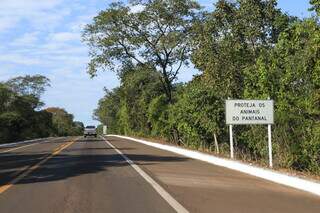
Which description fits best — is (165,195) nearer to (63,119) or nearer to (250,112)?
(250,112)

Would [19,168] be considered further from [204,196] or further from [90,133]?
[90,133]

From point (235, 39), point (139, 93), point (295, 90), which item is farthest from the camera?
point (139, 93)

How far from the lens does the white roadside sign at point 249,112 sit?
77.6ft

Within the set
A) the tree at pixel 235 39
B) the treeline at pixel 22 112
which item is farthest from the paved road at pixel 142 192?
the treeline at pixel 22 112

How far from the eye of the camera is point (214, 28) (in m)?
33.2

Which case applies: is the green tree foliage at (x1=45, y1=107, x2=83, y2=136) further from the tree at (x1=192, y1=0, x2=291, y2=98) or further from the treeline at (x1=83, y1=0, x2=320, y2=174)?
the tree at (x1=192, y1=0, x2=291, y2=98)

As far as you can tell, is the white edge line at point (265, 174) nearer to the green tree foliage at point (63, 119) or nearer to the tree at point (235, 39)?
the tree at point (235, 39)

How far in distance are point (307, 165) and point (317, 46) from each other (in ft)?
20.7

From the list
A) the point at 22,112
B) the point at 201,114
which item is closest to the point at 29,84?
the point at 22,112

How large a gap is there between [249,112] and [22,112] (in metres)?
74.5

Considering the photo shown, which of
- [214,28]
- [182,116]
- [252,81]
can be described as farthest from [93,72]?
[252,81]

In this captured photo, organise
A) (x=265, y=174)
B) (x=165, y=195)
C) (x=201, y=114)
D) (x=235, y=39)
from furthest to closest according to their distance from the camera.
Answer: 1. (x=201, y=114)
2. (x=235, y=39)
3. (x=265, y=174)
4. (x=165, y=195)

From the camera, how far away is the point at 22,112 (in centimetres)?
9412

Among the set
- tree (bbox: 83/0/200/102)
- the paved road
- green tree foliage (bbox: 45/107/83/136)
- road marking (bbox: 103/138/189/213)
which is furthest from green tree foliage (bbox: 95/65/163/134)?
green tree foliage (bbox: 45/107/83/136)
